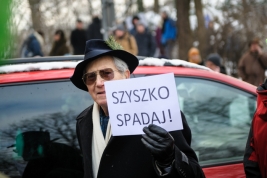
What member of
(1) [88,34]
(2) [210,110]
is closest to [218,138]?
(2) [210,110]

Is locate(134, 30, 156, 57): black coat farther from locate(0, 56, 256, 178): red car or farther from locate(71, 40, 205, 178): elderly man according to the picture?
locate(71, 40, 205, 178): elderly man

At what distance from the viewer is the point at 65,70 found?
126 inches

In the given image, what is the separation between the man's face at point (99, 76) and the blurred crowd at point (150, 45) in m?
6.31

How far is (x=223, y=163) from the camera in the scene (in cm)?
332

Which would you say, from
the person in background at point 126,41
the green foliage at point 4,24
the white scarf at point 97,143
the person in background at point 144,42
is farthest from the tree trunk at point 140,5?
the green foliage at point 4,24

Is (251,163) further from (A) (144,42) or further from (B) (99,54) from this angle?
(A) (144,42)

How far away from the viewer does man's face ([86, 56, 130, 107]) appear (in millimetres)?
2365

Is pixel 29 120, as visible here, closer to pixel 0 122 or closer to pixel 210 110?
pixel 0 122

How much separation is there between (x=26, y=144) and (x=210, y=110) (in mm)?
1372

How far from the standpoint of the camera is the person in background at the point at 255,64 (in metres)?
11.1

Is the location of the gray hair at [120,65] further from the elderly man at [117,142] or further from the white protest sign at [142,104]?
the white protest sign at [142,104]

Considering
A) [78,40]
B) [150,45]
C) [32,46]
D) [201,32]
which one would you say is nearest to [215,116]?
[32,46]

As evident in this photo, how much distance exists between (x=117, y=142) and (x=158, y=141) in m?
0.35

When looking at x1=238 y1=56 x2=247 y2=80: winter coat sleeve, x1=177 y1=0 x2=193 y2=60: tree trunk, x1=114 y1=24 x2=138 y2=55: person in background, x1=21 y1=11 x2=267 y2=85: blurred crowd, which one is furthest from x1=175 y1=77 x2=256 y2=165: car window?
x1=177 y1=0 x2=193 y2=60: tree trunk
